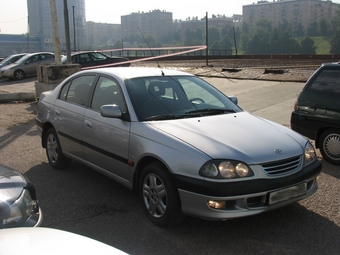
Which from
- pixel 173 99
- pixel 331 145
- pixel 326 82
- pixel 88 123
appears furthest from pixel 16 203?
pixel 326 82

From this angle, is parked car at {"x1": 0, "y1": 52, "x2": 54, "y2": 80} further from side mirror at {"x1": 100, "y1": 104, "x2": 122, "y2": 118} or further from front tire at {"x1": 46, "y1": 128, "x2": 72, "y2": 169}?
side mirror at {"x1": 100, "y1": 104, "x2": 122, "y2": 118}

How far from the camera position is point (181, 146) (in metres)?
3.87

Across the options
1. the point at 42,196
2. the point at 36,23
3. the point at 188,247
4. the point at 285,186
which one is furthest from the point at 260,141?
the point at 36,23

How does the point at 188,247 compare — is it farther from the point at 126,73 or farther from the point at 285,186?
the point at 126,73

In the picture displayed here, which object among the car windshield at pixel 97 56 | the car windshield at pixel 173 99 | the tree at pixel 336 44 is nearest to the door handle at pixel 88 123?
the car windshield at pixel 173 99

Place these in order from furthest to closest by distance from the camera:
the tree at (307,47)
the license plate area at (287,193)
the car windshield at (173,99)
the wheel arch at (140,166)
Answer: the tree at (307,47), the car windshield at (173,99), the wheel arch at (140,166), the license plate area at (287,193)

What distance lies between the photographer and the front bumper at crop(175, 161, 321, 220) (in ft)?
11.8

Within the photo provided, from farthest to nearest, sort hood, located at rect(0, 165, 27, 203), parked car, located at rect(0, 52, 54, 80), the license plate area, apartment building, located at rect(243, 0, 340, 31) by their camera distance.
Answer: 1. apartment building, located at rect(243, 0, 340, 31)
2. parked car, located at rect(0, 52, 54, 80)
3. the license plate area
4. hood, located at rect(0, 165, 27, 203)

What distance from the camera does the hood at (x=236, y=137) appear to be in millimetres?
3777

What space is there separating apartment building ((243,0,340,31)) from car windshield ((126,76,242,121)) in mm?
137733

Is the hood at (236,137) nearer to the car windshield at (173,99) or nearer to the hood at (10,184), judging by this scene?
the car windshield at (173,99)

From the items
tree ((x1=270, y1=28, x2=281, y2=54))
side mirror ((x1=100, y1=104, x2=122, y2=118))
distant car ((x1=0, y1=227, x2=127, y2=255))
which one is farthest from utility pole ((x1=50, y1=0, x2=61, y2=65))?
tree ((x1=270, y1=28, x2=281, y2=54))

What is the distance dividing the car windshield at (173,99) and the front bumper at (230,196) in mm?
1093

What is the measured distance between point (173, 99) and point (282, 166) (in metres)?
1.62
